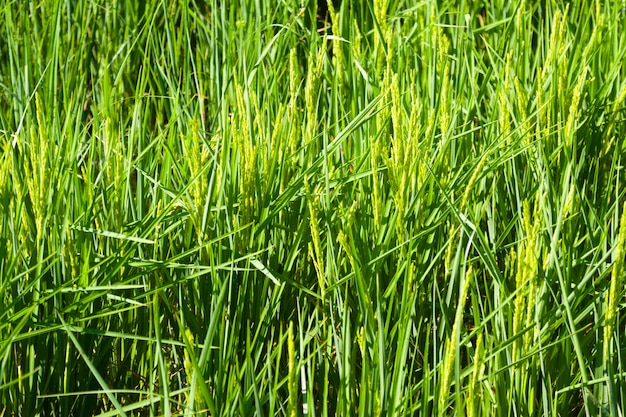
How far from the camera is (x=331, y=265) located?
5.08ft

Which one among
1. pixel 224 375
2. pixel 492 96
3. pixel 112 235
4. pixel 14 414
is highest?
pixel 492 96

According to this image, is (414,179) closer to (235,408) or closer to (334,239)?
(334,239)

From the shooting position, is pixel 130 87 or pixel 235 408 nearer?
pixel 235 408

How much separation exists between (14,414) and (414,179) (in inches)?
31.4

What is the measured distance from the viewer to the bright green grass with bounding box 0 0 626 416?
4.40 ft

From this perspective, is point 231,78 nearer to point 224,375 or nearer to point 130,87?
point 130,87

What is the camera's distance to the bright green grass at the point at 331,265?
1342 millimetres

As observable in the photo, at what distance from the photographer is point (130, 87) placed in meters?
2.51

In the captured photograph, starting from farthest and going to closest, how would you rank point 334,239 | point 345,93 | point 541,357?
1. point 345,93
2. point 334,239
3. point 541,357

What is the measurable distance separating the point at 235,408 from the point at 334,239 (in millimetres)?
399

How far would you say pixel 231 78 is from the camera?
2.13 m

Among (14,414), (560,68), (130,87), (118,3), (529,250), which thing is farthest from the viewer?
(118,3)

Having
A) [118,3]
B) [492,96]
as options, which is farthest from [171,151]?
[118,3]

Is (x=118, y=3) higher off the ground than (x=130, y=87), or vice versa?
(x=118, y=3)
